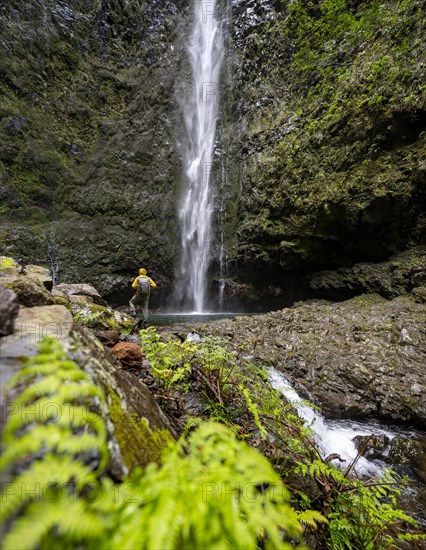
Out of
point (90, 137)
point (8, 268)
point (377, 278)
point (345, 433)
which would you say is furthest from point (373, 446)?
point (90, 137)

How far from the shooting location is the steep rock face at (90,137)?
1558cm

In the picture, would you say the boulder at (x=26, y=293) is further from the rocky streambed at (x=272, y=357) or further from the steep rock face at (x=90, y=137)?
the steep rock face at (x=90, y=137)

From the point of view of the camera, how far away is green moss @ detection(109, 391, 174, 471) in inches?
42.9

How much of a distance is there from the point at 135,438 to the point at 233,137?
1976cm

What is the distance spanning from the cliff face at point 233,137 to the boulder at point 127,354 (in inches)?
437

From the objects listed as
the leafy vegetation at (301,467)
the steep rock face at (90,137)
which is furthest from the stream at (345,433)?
the steep rock face at (90,137)

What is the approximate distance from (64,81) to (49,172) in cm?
700

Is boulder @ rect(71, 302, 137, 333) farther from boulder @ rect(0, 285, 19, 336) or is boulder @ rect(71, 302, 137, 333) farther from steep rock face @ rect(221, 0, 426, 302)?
steep rock face @ rect(221, 0, 426, 302)

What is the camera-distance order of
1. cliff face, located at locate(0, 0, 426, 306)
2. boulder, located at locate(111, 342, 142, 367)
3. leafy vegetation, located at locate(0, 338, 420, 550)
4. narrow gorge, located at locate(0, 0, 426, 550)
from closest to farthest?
leafy vegetation, located at locate(0, 338, 420, 550), narrow gorge, located at locate(0, 0, 426, 550), boulder, located at locate(111, 342, 142, 367), cliff face, located at locate(0, 0, 426, 306)

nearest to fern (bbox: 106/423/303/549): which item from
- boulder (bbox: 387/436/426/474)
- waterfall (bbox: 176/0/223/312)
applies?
boulder (bbox: 387/436/426/474)

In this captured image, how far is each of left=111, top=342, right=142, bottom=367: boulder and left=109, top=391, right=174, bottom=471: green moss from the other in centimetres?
122

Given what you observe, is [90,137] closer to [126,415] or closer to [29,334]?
[29,334]

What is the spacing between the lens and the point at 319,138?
12.2 m

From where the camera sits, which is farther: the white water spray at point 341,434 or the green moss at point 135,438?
the white water spray at point 341,434
